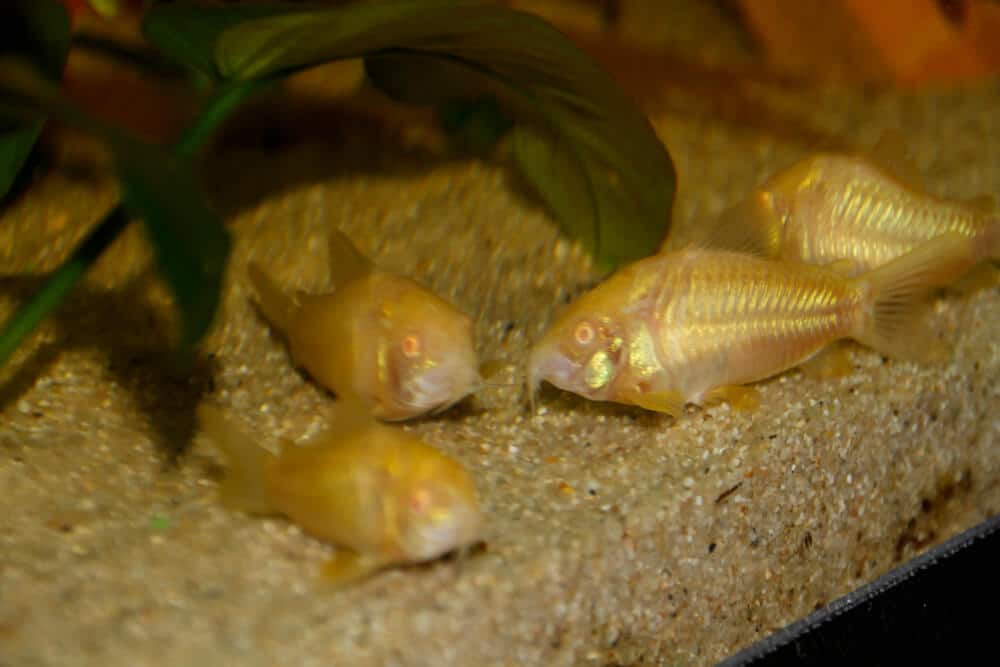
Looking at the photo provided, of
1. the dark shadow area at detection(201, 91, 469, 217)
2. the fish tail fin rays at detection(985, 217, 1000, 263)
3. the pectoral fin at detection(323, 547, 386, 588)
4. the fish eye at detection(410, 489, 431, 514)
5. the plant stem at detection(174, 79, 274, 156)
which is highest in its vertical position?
the plant stem at detection(174, 79, 274, 156)

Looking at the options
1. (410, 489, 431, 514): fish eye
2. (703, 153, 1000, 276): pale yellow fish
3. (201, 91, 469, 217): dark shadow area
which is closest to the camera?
(410, 489, 431, 514): fish eye

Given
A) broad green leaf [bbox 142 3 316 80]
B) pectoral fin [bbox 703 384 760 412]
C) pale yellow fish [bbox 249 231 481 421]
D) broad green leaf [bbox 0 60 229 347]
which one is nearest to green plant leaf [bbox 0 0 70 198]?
broad green leaf [bbox 142 3 316 80]

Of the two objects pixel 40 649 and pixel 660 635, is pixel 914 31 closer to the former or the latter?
pixel 660 635

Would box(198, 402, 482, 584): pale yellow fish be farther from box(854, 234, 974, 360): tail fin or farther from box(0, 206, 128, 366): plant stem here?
box(854, 234, 974, 360): tail fin

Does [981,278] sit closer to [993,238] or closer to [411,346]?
[993,238]

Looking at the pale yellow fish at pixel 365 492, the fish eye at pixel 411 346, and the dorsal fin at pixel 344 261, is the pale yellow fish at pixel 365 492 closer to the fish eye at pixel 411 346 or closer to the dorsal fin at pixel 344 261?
the fish eye at pixel 411 346

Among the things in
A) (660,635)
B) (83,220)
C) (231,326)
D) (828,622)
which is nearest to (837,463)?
(828,622)
